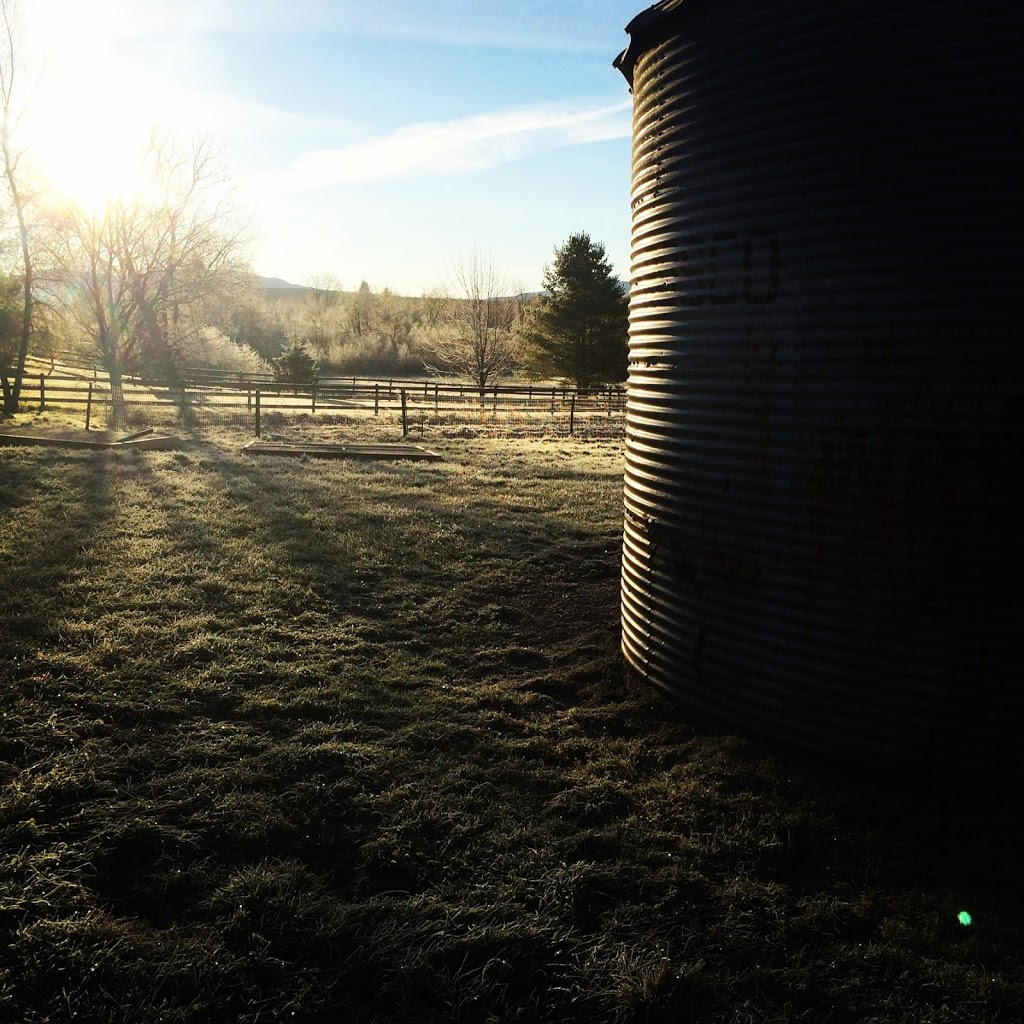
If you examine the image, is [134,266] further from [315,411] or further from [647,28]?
[647,28]

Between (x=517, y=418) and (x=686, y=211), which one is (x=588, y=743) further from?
(x=517, y=418)

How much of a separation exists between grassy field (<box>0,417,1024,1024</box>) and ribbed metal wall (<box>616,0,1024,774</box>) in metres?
0.54

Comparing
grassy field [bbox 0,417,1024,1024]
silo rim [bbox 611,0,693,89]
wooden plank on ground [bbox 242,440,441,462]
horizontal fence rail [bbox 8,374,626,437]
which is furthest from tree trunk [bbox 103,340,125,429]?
silo rim [bbox 611,0,693,89]

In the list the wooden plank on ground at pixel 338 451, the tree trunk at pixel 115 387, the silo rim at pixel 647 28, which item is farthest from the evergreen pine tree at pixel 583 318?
the silo rim at pixel 647 28

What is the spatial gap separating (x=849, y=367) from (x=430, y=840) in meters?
3.16

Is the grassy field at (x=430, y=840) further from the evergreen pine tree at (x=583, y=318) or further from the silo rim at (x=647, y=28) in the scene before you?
the evergreen pine tree at (x=583, y=318)

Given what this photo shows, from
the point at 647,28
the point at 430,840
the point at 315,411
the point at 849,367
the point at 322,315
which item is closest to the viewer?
the point at 430,840

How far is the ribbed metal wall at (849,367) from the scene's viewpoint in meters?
3.84

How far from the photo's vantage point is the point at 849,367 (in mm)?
4172

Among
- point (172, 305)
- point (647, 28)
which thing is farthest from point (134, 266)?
point (647, 28)

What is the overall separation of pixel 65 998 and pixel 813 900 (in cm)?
284

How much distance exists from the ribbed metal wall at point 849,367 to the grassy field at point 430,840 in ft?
1.76

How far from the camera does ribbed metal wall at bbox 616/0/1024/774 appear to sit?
12.6ft

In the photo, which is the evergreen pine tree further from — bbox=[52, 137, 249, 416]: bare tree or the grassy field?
the grassy field
